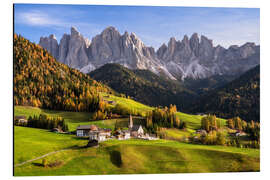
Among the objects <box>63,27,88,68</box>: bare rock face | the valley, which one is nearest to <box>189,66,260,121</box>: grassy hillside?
the valley

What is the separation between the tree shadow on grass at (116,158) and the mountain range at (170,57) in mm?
108475

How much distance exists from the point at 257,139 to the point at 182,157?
25.4 feet

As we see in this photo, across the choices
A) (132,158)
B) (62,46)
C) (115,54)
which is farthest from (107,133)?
(115,54)

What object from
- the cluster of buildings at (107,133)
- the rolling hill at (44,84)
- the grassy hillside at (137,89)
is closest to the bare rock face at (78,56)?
the grassy hillside at (137,89)

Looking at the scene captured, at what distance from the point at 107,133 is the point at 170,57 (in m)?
158

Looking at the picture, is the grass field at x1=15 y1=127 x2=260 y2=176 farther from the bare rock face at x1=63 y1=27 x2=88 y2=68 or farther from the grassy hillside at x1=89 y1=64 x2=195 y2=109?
the bare rock face at x1=63 y1=27 x2=88 y2=68

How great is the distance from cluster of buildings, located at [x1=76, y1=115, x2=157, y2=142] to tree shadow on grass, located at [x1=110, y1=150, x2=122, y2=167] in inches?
98.6

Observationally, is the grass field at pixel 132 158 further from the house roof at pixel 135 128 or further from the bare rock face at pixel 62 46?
the bare rock face at pixel 62 46

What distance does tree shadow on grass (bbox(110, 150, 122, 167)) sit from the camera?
20.6 metres

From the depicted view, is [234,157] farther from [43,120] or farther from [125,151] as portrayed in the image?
[43,120]

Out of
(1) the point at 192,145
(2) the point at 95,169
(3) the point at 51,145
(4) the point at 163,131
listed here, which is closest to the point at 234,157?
(1) the point at 192,145

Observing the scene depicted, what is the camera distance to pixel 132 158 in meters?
21.2

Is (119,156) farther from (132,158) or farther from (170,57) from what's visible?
(170,57)
